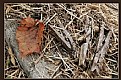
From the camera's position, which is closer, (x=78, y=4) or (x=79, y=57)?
(x=79, y=57)

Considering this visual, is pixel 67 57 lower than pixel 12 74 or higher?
higher

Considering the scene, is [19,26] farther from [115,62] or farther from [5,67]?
[115,62]

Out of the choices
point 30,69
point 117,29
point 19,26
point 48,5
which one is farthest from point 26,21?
point 117,29

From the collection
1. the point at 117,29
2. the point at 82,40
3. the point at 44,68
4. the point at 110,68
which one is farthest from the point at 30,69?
the point at 117,29

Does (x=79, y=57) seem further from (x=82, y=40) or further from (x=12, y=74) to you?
(x=12, y=74)

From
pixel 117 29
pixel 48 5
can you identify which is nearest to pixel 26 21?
pixel 48 5

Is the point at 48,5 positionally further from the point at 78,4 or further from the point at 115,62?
the point at 115,62

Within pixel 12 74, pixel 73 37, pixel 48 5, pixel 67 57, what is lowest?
pixel 12 74

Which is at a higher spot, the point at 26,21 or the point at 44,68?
the point at 26,21

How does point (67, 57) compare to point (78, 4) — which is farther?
point (78, 4)
